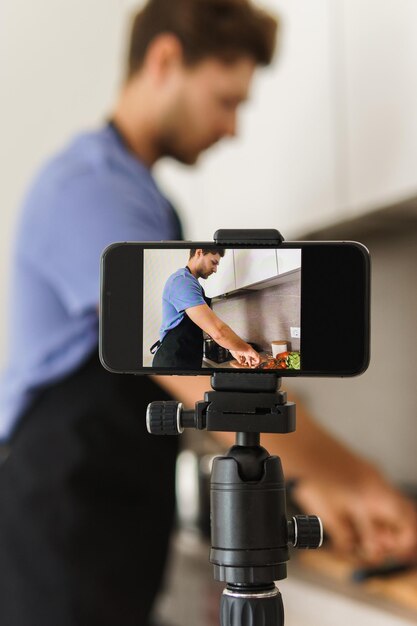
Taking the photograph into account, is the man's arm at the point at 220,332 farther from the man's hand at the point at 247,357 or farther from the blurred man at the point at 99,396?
the blurred man at the point at 99,396

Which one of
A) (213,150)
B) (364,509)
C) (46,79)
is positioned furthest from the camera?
(46,79)

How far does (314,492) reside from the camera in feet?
3.07

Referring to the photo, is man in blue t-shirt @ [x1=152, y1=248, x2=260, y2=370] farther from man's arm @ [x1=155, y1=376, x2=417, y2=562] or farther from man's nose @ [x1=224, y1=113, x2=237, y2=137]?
man's nose @ [x1=224, y1=113, x2=237, y2=137]

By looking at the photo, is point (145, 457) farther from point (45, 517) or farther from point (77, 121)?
point (77, 121)

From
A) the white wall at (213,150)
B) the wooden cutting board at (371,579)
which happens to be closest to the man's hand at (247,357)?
the wooden cutting board at (371,579)

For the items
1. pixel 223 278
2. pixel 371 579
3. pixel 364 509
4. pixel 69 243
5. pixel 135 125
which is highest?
pixel 135 125

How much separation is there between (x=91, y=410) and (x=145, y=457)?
113 mm

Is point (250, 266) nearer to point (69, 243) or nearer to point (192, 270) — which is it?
point (192, 270)

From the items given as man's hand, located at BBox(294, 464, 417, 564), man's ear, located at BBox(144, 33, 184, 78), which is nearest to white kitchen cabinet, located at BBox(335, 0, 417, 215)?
man's ear, located at BBox(144, 33, 184, 78)

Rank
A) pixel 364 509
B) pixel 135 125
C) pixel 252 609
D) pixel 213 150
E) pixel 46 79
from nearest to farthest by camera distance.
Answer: pixel 252 609, pixel 364 509, pixel 135 125, pixel 213 150, pixel 46 79

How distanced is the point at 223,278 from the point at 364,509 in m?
0.53

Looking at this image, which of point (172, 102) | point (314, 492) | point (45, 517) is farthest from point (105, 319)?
point (172, 102)

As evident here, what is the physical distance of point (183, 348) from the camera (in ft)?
1.49

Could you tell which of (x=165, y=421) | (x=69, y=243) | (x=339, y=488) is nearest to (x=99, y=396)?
(x=69, y=243)
